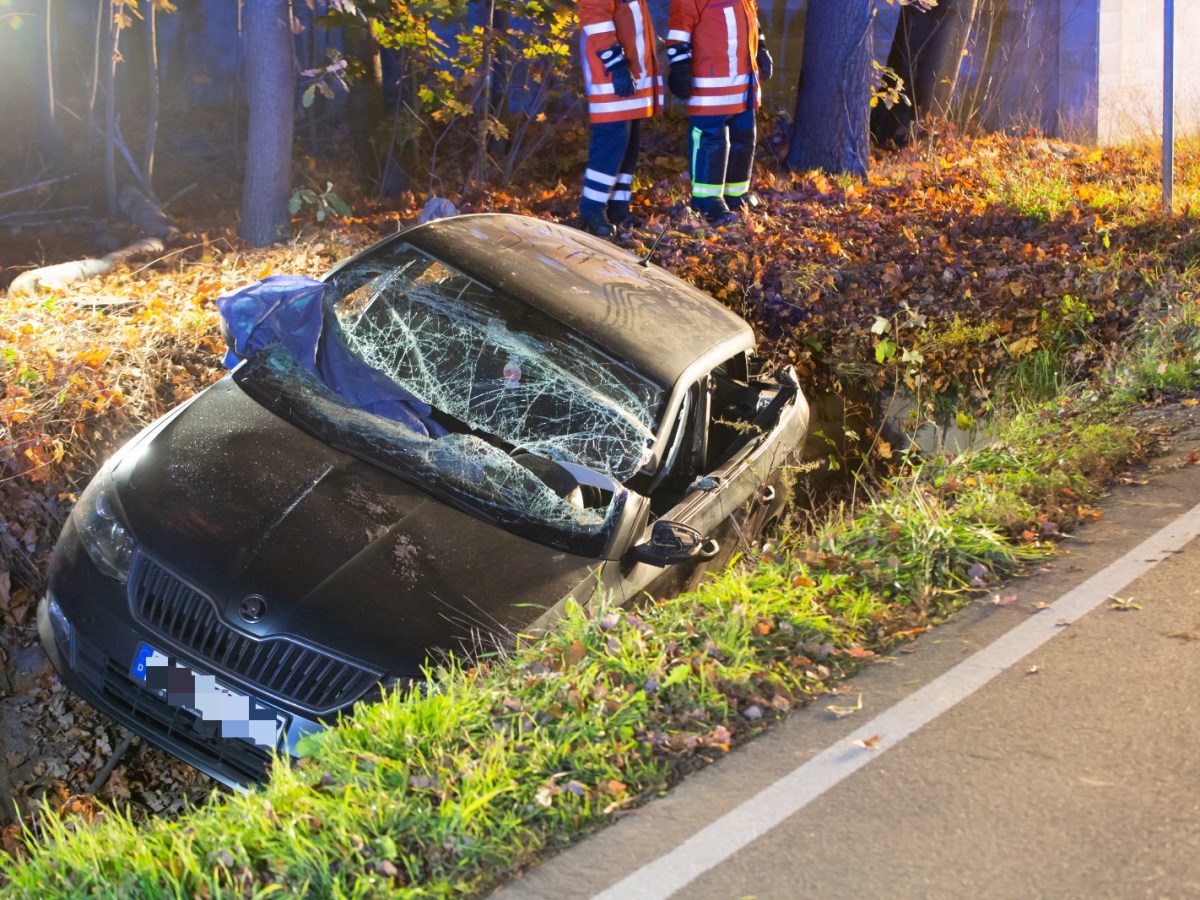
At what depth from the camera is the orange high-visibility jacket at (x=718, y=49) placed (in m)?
8.79

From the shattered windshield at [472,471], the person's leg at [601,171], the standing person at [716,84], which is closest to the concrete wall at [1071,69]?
the standing person at [716,84]

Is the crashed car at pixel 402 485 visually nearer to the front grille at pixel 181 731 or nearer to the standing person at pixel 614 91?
the front grille at pixel 181 731

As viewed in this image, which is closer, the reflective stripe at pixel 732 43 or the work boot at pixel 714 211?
the reflective stripe at pixel 732 43

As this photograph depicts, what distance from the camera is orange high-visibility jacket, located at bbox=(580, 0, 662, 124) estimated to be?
28.0 feet

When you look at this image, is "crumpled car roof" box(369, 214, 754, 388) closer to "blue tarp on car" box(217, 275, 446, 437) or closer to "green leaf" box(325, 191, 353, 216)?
"blue tarp on car" box(217, 275, 446, 437)

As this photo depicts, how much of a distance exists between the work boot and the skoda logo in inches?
240

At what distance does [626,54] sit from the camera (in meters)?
8.80

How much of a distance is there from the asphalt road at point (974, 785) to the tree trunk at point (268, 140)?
6.41 meters

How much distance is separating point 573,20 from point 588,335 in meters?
5.97

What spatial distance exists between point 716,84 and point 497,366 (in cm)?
481

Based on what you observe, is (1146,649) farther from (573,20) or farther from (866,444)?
(573,20)

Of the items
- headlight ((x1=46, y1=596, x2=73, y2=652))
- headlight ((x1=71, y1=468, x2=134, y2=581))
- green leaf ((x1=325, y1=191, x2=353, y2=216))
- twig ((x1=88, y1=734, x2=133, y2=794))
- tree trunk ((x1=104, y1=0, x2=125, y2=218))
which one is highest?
tree trunk ((x1=104, y1=0, x2=125, y2=218))

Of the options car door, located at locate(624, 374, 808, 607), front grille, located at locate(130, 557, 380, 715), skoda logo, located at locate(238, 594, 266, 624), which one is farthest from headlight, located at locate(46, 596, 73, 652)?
car door, located at locate(624, 374, 808, 607)

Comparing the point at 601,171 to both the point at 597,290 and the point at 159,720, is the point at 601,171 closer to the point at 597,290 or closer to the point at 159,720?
the point at 597,290
